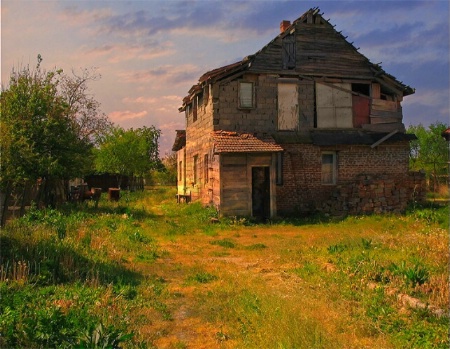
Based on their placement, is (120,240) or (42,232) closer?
(42,232)

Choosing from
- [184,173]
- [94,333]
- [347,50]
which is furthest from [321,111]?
[94,333]

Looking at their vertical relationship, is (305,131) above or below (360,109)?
below

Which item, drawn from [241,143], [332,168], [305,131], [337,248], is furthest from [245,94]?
[337,248]

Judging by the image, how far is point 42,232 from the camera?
11.0 metres

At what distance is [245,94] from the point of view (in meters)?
20.1

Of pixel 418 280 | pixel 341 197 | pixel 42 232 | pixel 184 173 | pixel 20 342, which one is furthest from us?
pixel 184 173

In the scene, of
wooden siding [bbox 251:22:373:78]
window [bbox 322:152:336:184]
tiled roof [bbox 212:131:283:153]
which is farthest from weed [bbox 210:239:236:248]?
wooden siding [bbox 251:22:373:78]

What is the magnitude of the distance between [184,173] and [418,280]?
2084 centimetres

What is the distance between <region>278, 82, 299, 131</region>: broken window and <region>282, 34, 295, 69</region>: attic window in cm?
91

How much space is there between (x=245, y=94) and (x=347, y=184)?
6493 millimetres

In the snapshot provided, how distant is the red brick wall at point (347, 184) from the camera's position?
1984cm

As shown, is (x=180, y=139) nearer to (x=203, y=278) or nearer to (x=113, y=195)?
(x=113, y=195)

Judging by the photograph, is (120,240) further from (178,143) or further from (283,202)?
(178,143)

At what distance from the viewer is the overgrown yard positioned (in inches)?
220
